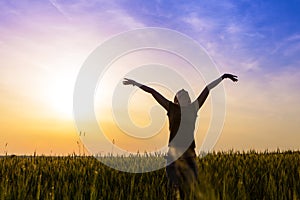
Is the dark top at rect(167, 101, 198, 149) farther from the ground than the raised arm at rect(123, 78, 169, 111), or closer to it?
closer to it

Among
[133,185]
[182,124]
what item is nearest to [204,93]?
[182,124]

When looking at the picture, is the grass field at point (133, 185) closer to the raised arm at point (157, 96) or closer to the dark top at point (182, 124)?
the dark top at point (182, 124)

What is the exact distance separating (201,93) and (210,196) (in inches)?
138

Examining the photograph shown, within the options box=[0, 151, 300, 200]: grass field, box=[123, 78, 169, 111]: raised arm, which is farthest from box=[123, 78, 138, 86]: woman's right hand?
box=[0, 151, 300, 200]: grass field

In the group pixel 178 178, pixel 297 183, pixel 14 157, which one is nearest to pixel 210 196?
pixel 178 178

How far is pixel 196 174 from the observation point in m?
6.04

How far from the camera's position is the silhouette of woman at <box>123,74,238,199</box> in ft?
19.6

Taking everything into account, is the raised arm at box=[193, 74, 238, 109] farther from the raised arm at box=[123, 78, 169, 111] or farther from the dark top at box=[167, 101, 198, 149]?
the raised arm at box=[123, 78, 169, 111]

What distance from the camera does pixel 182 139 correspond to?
6035mm

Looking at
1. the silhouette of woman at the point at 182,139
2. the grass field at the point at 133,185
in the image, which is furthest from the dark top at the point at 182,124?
the grass field at the point at 133,185

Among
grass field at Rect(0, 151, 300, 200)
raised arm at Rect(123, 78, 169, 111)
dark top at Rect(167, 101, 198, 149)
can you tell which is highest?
raised arm at Rect(123, 78, 169, 111)

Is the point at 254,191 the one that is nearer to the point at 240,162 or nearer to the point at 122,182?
the point at 122,182

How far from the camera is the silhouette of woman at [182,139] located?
5961 millimetres

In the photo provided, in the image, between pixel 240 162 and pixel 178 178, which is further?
pixel 240 162
